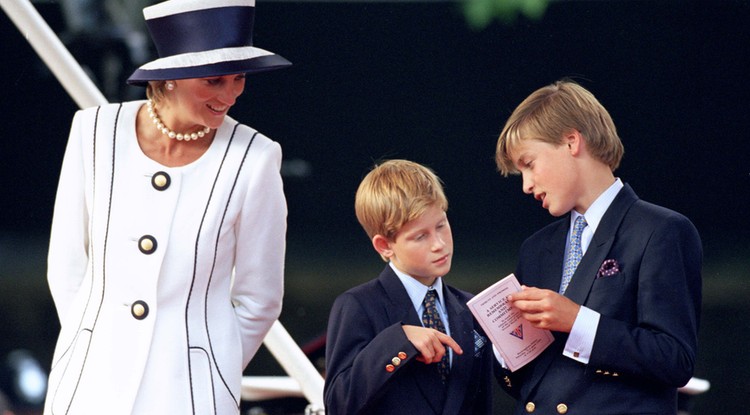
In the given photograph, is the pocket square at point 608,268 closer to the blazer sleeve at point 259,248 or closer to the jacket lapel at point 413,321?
the jacket lapel at point 413,321

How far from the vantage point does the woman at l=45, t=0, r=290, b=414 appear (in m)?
2.49

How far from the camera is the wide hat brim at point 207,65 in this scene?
2.50 meters

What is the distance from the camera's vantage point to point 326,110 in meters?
4.84

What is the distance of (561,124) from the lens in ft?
9.05

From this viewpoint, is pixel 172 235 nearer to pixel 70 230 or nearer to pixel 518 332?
pixel 70 230

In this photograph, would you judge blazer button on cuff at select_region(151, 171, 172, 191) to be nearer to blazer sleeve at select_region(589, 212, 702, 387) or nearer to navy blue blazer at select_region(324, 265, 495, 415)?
navy blue blazer at select_region(324, 265, 495, 415)

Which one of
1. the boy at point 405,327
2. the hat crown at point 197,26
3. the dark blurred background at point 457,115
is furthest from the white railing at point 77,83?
the dark blurred background at point 457,115

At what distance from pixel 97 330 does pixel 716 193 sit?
2.78 metres

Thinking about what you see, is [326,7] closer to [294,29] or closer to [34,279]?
[294,29]

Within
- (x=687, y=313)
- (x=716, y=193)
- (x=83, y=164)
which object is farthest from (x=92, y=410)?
(x=716, y=193)

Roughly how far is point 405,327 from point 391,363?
9cm

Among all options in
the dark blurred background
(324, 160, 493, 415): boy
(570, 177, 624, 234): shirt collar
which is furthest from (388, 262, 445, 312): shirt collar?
the dark blurred background

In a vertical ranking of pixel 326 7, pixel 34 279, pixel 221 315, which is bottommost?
pixel 34 279

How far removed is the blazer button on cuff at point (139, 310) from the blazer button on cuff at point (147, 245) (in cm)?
10
